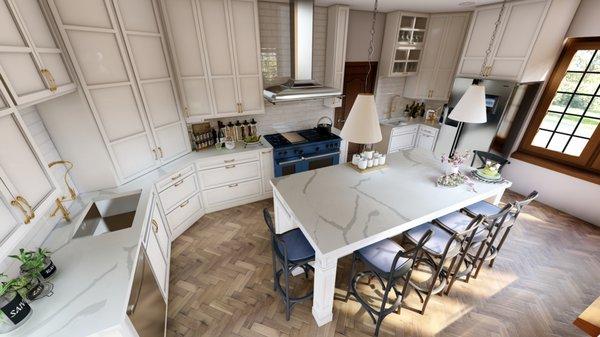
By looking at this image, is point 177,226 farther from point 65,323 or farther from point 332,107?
point 332,107

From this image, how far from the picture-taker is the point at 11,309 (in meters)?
1.17

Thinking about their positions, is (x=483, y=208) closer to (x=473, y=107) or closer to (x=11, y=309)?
(x=473, y=107)

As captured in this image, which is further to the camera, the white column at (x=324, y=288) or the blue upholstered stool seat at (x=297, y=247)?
the blue upholstered stool seat at (x=297, y=247)

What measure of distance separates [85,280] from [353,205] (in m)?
1.95

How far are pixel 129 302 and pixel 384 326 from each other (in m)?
2.01

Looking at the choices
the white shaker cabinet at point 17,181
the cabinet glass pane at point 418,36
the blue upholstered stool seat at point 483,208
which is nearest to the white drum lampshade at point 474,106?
the blue upholstered stool seat at point 483,208

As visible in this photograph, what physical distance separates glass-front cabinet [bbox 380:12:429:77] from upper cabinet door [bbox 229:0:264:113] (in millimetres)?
2401

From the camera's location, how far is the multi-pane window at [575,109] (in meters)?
3.27

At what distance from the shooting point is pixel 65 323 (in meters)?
1.24

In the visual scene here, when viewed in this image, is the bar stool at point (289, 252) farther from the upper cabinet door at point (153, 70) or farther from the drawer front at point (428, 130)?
the drawer front at point (428, 130)

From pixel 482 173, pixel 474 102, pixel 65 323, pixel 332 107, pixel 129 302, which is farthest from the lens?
pixel 332 107

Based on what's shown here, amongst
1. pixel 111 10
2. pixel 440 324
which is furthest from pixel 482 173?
pixel 111 10

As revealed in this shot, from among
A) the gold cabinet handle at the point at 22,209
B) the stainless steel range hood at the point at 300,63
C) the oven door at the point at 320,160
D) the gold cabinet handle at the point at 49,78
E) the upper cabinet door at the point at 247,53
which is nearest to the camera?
the gold cabinet handle at the point at 22,209

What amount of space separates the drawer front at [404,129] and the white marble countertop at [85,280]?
4.25m
